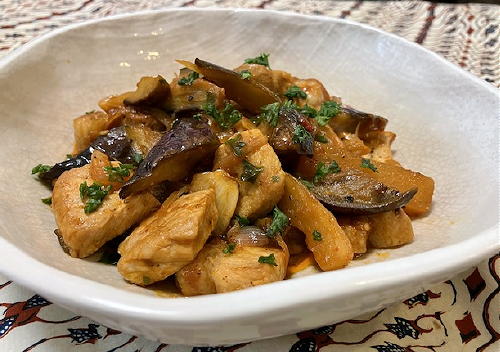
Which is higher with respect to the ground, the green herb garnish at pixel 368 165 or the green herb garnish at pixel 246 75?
the green herb garnish at pixel 246 75

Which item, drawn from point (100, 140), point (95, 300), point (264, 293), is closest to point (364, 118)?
point (100, 140)

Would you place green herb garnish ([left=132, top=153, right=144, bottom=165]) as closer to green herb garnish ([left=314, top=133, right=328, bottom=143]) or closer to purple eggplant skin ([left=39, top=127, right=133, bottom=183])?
purple eggplant skin ([left=39, top=127, right=133, bottom=183])

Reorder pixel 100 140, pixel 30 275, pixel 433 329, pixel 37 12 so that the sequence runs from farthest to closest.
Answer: pixel 37 12, pixel 100 140, pixel 433 329, pixel 30 275

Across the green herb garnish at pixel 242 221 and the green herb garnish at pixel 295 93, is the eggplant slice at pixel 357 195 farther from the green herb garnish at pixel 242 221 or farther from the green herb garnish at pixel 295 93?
the green herb garnish at pixel 295 93

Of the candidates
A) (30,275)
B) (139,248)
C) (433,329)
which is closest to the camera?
(30,275)

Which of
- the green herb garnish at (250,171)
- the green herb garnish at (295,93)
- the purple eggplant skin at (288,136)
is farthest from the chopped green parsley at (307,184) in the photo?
the green herb garnish at (295,93)

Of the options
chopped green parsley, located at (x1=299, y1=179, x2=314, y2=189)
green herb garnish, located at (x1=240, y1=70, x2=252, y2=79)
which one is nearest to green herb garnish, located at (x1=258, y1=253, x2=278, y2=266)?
chopped green parsley, located at (x1=299, y1=179, x2=314, y2=189)

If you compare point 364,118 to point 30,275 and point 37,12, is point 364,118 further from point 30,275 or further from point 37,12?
point 37,12
